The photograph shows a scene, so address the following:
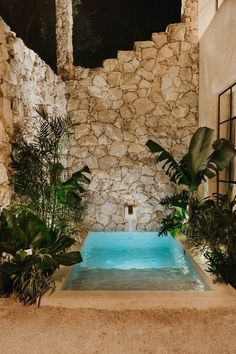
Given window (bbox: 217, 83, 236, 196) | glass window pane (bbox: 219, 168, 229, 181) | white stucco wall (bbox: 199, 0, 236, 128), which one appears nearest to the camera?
white stucco wall (bbox: 199, 0, 236, 128)

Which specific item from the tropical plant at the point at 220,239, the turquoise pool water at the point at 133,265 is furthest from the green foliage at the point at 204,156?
the turquoise pool water at the point at 133,265

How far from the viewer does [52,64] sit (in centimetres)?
1349

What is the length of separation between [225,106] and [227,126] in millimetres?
437

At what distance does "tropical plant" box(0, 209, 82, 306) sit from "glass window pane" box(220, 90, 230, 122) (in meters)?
4.53

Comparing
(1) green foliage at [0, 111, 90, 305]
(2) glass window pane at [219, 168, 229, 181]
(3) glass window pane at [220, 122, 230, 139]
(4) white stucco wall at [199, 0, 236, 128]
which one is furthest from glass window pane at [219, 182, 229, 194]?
(1) green foliage at [0, 111, 90, 305]

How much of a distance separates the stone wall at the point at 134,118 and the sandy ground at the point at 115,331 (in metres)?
4.90

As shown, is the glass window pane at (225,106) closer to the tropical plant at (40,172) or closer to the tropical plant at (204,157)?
the tropical plant at (204,157)

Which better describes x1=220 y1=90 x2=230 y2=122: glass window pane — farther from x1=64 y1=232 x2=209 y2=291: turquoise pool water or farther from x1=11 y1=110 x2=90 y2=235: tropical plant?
x1=11 y1=110 x2=90 y2=235: tropical plant

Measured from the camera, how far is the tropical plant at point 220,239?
428cm

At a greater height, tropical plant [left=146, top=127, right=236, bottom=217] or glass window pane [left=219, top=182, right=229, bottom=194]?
tropical plant [left=146, top=127, right=236, bottom=217]

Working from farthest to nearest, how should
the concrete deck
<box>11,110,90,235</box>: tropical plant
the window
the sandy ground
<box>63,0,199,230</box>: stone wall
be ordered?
<box>63,0,199,230</box>: stone wall → the window → <box>11,110,90,235</box>: tropical plant → the concrete deck → the sandy ground

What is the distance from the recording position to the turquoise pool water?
15.8ft

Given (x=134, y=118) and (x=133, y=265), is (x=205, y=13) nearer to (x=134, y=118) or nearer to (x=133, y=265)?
(x=134, y=118)

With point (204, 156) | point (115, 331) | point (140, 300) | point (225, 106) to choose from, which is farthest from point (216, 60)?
point (115, 331)
